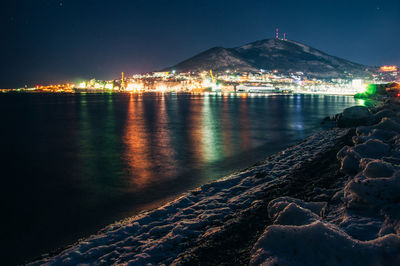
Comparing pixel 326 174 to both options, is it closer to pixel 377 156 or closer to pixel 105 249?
pixel 377 156

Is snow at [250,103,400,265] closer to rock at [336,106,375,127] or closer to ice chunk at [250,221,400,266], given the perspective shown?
ice chunk at [250,221,400,266]

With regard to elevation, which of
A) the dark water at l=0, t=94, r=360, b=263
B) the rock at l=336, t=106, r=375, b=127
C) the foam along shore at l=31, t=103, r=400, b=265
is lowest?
the dark water at l=0, t=94, r=360, b=263

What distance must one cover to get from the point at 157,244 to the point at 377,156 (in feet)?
15.5

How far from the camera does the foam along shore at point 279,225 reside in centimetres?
262

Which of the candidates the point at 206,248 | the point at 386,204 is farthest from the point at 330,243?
the point at 206,248

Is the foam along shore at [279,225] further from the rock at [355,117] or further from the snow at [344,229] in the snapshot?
A: the rock at [355,117]

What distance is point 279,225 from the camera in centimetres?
297

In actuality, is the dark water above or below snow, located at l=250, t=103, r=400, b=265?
below

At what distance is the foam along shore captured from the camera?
2.62 meters

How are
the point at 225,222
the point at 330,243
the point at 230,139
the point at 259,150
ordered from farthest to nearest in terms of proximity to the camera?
1. the point at 230,139
2. the point at 259,150
3. the point at 225,222
4. the point at 330,243

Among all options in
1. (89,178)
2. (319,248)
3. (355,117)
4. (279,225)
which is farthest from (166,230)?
(355,117)

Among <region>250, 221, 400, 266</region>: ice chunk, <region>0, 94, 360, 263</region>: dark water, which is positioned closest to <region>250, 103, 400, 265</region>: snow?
<region>250, 221, 400, 266</region>: ice chunk

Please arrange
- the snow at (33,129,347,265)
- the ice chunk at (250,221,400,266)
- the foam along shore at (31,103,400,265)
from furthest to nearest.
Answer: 1. the snow at (33,129,347,265)
2. the foam along shore at (31,103,400,265)
3. the ice chunk at (250,221,400,266)

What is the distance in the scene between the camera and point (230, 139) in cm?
1725
